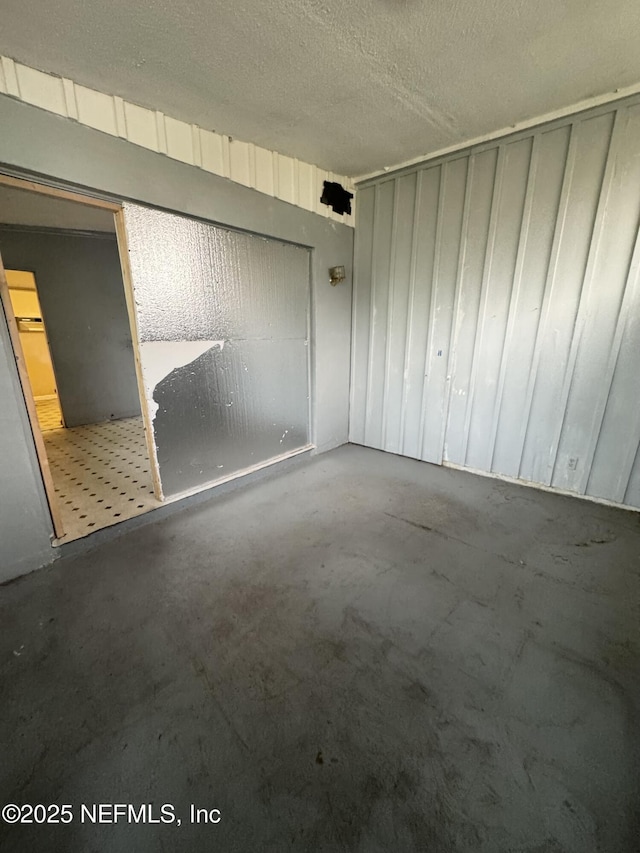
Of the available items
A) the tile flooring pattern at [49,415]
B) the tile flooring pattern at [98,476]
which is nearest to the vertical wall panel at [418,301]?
the tile flooring pattern at [98,476]

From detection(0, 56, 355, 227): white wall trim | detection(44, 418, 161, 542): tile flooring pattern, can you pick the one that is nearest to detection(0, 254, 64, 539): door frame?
detection(44, 418, 161, 542): tile flooring pattern

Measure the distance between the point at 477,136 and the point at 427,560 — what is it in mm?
3044

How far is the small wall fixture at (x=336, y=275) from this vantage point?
3.27 metres

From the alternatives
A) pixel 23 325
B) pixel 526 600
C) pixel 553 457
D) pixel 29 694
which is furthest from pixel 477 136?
pixel 23 325

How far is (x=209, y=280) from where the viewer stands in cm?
246

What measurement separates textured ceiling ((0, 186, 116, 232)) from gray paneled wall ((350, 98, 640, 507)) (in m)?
Result: 2.80

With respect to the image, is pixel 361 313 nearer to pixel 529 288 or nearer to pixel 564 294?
pixel 529 288

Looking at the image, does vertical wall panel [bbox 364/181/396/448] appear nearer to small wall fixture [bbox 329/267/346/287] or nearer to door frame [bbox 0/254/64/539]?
small wall fixture [bbox 329/267/346/287]

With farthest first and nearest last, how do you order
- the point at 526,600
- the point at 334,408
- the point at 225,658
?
the point at 334,408 → the point at 526,600 → the point at 225,658

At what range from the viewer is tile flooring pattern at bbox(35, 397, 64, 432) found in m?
4.61

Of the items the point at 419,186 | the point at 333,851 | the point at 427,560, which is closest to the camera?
the point at 333,851

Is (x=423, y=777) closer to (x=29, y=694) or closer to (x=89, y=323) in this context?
(x=29, y=694)

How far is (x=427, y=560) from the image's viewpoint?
201cm

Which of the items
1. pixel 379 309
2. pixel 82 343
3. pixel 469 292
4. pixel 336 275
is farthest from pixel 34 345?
pixel 469 292
